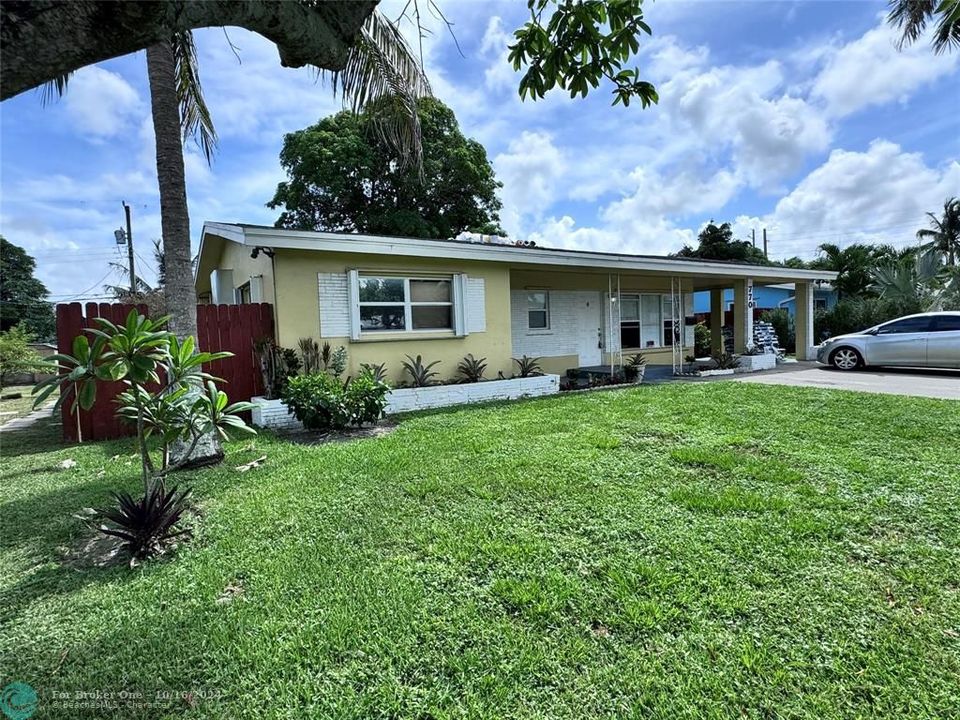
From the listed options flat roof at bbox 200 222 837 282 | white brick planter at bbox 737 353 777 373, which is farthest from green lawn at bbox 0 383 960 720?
white brick planter at bbox 737 353 777 373

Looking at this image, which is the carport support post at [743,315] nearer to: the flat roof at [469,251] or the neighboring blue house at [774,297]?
the flat roof at [469,251]

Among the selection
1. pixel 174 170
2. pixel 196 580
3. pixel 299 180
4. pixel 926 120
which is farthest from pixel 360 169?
pixel 196 580

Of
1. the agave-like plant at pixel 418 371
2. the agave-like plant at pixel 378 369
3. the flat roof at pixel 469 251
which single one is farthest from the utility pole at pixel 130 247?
the agave-like plant at pixel 418 371

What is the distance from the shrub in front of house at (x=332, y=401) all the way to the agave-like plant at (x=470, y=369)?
2.76m

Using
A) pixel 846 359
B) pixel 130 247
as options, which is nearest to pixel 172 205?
pixel 846 359

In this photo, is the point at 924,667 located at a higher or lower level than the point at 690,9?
lower

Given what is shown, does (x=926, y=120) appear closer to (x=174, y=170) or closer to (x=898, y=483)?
(x=898, y=483)

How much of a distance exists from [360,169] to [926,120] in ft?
65.5

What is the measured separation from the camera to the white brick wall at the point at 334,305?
8.38 meters

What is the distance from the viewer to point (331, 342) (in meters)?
8.45

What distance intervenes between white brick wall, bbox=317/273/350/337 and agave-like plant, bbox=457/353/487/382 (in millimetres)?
2488

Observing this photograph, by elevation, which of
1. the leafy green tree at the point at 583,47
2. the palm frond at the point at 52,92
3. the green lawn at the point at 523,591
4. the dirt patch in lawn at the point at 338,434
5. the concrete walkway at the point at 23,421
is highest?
the palm frond at the point at 52,92

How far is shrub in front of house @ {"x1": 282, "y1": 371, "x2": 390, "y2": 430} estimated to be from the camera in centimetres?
695

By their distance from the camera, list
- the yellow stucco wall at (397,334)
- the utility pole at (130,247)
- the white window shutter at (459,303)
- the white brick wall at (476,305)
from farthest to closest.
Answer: the utility pole at (130,247)
the white brick wall at (476,305)
the white window shutter at (459,303)
the yellow stucco wall at (397,334)
